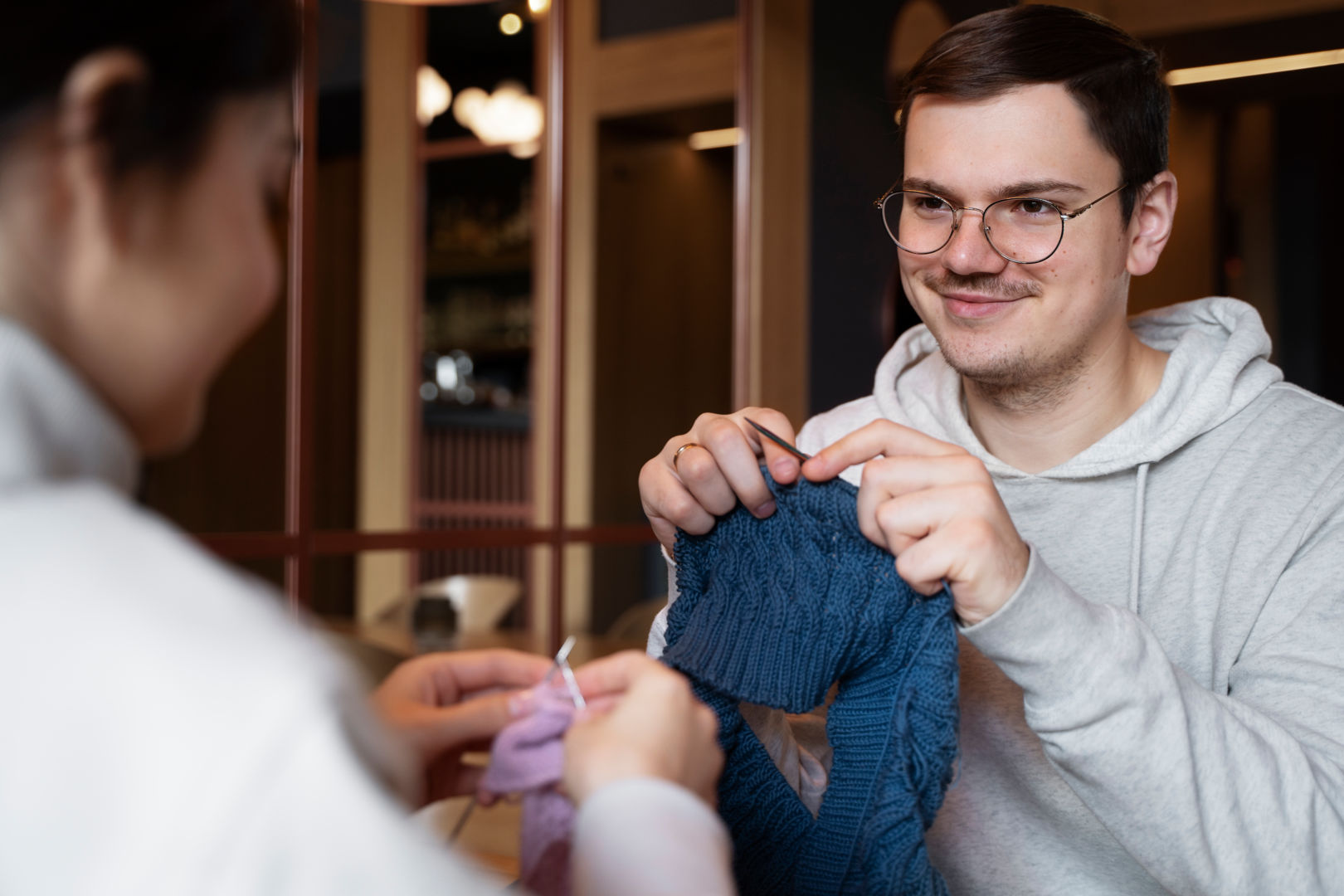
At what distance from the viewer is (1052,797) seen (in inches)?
49.3

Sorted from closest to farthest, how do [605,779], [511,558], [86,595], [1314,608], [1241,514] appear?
[86,595], [605,779], [1314,608], [1241,514], [511,558]

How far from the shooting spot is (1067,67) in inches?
53.0

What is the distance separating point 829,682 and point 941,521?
0.58 feet

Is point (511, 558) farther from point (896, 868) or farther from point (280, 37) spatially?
point (280, 37)

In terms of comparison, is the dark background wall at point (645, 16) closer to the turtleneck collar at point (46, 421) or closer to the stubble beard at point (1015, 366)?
the stubble beard at point (1015, 366)

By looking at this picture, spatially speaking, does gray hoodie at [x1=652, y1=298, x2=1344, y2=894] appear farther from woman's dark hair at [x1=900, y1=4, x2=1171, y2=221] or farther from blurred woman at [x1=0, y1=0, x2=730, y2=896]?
blurred woman at [x1=0, y1=0, x2=730, y2=896]

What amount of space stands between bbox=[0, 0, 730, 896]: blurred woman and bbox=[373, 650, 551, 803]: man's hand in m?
0.13

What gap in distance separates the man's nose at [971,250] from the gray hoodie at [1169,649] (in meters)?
0.22

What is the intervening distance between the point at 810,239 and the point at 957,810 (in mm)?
2900


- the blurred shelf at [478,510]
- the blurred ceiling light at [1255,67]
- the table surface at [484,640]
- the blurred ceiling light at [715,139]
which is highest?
the blurred ceiling light at [1255,67]

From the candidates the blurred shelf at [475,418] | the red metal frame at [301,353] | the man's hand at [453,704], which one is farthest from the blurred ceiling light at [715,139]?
the man's hand at [453,704]

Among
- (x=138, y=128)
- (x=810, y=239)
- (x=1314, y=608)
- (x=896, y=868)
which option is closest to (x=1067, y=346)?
(x=1314, y=608)

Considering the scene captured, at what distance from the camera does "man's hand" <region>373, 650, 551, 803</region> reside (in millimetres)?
774

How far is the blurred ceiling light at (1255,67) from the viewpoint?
4227 millimetres
